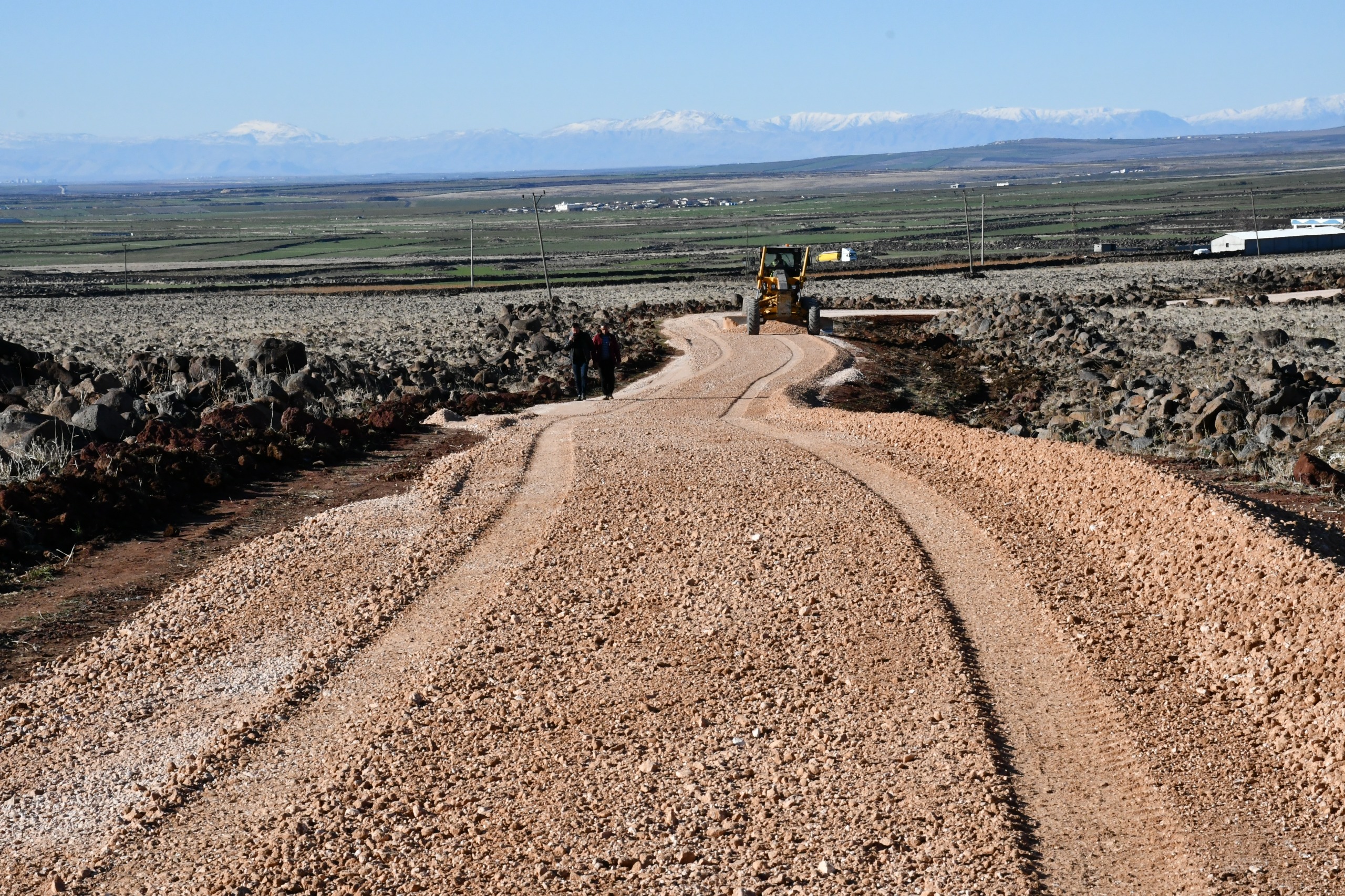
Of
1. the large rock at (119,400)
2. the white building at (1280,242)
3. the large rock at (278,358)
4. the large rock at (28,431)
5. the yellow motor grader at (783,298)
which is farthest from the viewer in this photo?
the white building at (1280,242)

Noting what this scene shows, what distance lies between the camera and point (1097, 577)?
12219mm

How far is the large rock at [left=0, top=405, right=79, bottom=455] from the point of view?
19.6 m

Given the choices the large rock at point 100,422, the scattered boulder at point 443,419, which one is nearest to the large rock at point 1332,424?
the scattered boulder at point 443,419

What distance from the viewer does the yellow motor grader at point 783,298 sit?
1599 inches

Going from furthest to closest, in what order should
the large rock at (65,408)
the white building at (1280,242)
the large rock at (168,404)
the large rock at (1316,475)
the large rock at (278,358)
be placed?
the white building at (1280,242) → the large rock at (278,358) → the large rock at (168,404) → the large rock at (65,408) → the large rock at (1316,475)

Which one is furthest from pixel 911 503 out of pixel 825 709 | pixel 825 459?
pixel 825 709

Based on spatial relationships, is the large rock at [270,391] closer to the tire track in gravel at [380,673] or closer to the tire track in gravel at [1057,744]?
the tire track in gravel at [380,673]

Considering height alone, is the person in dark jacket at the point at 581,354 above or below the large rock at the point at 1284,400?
above

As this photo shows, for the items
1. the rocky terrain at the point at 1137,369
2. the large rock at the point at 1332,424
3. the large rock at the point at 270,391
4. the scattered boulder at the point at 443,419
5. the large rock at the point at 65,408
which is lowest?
the rocky terrain at the point at 1137,369

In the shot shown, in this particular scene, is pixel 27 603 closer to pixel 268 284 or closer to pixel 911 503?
pixel 911 503

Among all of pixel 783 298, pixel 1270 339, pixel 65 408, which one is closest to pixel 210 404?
pixel 65 408

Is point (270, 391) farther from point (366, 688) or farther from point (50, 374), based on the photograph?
point (366, 688)

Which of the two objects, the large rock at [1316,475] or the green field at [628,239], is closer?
the large rock at [1316,475]

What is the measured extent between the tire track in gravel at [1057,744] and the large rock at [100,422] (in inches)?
551
